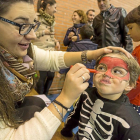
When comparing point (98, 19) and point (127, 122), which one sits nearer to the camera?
point (127, 122)

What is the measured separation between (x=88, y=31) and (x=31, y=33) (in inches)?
49.7

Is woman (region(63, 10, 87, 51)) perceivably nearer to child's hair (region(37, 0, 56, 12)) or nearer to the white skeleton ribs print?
child's hair (region(37, 0, 56, 12))

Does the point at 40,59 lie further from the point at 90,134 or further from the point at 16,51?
the point at 90,134

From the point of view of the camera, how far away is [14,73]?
0.75 meters

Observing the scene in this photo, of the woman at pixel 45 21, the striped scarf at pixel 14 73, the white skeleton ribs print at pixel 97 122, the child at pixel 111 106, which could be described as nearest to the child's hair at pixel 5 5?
the striped scarf at pixel 14 73

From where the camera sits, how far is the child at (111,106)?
0.68m

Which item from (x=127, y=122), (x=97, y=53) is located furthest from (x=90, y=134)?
(x=97, y=53)

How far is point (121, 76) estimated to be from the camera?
0.73 m

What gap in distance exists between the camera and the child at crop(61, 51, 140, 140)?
0.68 metres

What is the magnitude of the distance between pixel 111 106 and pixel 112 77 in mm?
156

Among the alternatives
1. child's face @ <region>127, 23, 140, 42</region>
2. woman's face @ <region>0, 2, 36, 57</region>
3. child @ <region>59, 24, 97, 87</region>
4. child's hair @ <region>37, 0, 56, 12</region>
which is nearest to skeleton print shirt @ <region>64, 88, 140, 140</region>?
woman's face @ <region>0, 2, 36, 57</region>

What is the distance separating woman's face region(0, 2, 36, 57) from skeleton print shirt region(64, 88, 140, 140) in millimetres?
491

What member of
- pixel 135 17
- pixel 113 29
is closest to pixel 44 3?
pixel 113 29

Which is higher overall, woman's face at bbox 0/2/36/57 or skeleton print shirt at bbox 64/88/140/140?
woman's face at bbox 0/2/36/57
